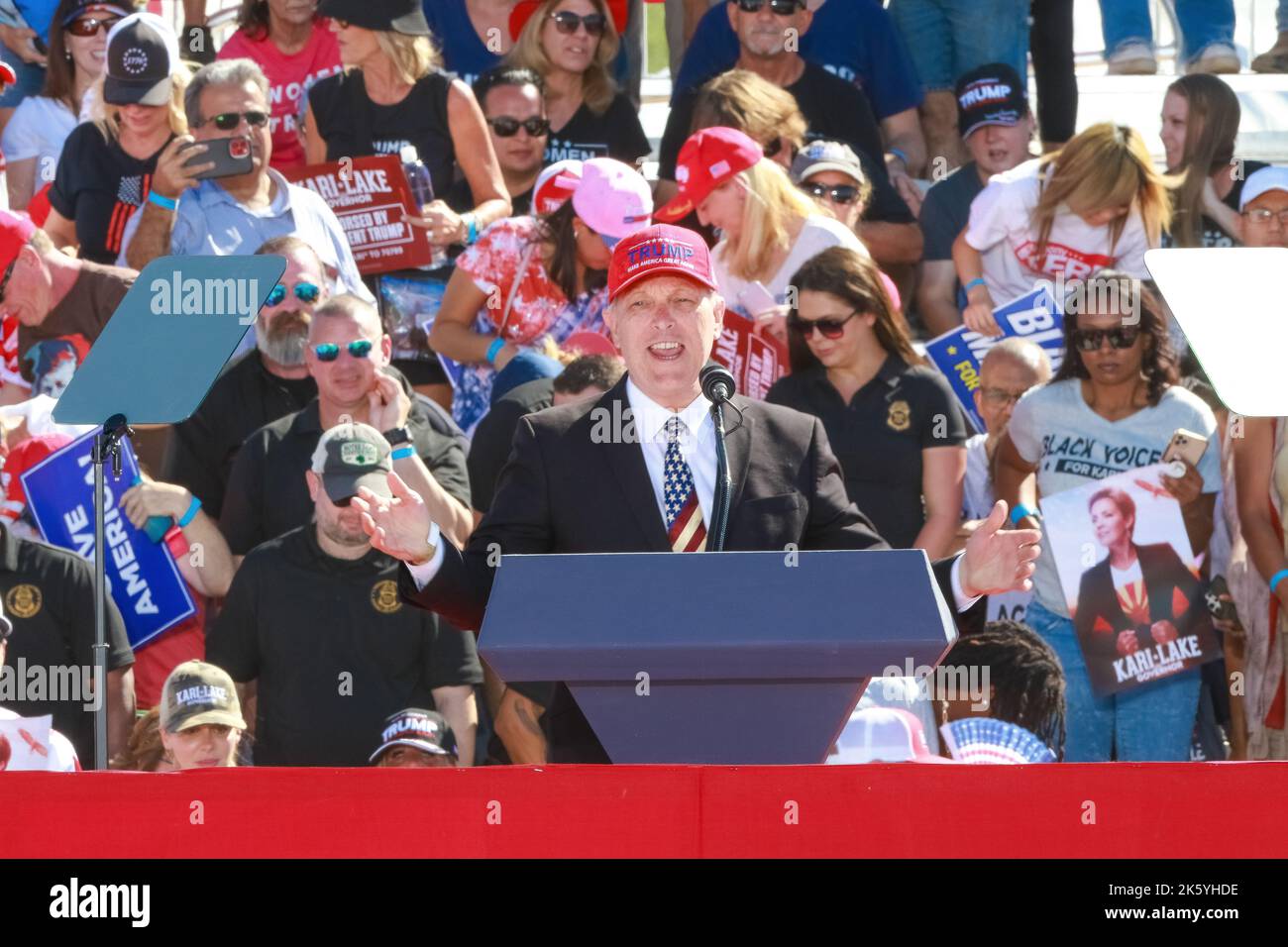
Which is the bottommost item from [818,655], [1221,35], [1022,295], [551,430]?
[818,655]

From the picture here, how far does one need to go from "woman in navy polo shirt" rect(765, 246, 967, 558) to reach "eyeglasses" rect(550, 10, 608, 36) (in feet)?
7.42

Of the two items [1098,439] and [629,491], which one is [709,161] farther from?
[629,491]

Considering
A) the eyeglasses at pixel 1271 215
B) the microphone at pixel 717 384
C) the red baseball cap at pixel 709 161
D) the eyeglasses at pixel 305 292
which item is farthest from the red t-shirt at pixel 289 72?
the microphone at pixel 717 384

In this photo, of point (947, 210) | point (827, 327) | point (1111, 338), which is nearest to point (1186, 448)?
point (1111, 338)

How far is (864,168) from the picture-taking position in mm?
7914

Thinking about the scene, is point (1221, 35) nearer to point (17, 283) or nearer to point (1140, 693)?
point (1140, 693)

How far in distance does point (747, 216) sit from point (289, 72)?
2.57 metres

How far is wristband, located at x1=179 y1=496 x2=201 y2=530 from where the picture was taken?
20.9 feet

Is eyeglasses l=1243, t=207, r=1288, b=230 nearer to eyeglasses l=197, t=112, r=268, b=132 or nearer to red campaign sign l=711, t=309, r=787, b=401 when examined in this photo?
red campaign sign l=711, t=309, r=787, b=401

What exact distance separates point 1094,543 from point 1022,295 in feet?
4.70

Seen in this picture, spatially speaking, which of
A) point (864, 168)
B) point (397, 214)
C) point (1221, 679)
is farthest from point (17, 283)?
point (1221, 679)

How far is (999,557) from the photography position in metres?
3.52

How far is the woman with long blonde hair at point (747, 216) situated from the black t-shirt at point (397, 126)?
4.45 ft

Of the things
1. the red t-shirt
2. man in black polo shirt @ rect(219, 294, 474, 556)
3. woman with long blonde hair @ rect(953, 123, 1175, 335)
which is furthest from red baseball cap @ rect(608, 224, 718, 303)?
the red t-shirt
